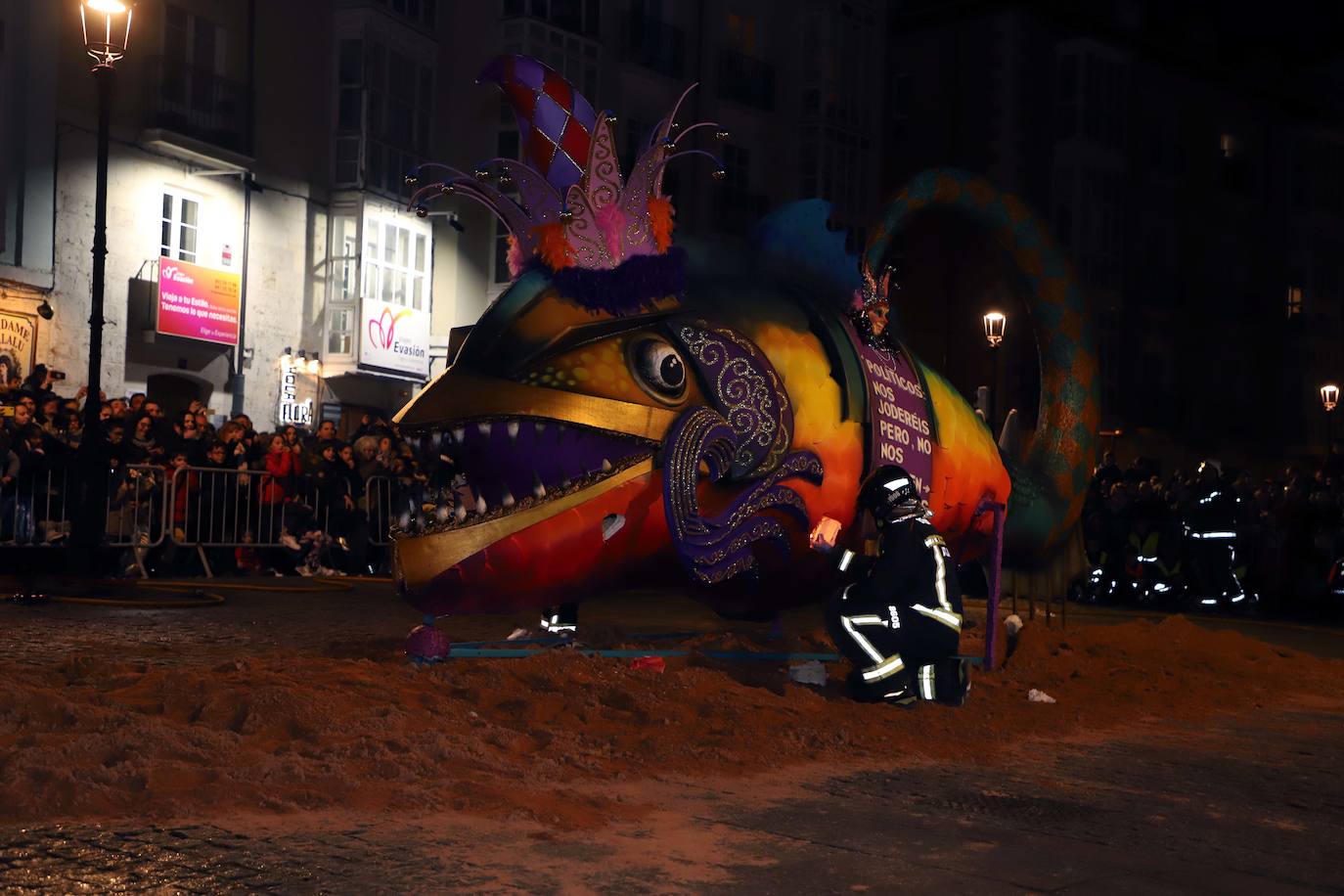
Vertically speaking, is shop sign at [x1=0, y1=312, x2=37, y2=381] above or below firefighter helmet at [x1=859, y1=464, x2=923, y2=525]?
above

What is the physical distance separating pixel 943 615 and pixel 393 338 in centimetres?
2217

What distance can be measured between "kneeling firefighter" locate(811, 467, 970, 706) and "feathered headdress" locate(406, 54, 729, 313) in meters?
1.53

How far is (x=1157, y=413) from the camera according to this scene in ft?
138

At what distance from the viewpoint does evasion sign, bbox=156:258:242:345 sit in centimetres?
2477

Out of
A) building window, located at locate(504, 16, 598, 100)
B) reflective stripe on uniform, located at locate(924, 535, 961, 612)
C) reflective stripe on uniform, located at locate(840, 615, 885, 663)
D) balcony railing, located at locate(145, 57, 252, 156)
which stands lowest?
reflective stripe on uniform, located at locate(840, 615, 885, 663)

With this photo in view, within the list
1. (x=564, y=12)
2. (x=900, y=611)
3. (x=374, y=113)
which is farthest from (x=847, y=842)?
(x=564, y=12)

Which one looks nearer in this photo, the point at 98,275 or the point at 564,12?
the point at 98,275

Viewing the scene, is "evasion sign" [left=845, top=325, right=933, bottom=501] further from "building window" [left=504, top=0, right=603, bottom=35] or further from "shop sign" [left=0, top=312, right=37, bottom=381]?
"building window" [left=504, top=0, right=603, bottom=35]

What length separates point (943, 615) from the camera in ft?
25.8

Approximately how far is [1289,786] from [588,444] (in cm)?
339

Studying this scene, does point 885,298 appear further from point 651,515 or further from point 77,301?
point 77,301

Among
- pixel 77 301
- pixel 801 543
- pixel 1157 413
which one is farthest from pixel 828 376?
pixel 1157 413

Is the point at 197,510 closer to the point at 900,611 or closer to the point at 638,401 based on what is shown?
the point at 638,401

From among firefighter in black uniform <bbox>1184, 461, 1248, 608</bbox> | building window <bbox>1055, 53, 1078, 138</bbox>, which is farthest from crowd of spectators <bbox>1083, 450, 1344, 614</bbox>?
building window <bbox>1055, 53, 1078, 138</bbox>
